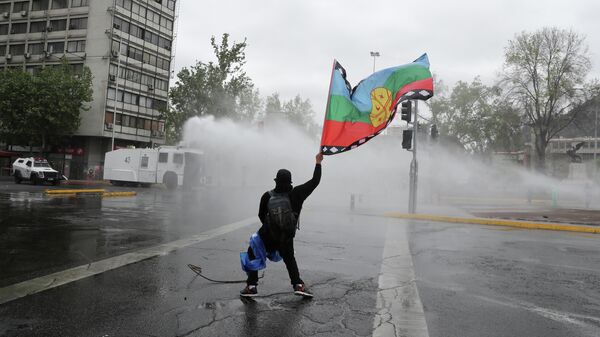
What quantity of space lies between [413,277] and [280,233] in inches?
97.0

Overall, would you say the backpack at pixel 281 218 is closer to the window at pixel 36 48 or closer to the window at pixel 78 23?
the window at pixel 78 23

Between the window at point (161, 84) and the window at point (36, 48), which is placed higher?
the window at point (36, 48)

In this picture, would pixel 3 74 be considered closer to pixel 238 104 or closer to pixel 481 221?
pixel 238 104

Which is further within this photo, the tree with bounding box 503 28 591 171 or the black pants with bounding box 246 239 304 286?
the tree with bounding box 503 28 591 171

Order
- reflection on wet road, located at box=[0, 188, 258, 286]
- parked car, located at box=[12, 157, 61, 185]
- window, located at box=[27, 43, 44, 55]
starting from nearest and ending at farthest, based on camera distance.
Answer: reflection on wet road, located at box=[0, 188, 258, 286], parked car, located at box=[12, 157, 61, 185], window, located at box=[27, 43, 44, 55]

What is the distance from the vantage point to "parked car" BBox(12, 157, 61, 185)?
2758 cm

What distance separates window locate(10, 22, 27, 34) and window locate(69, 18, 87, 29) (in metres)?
6.87

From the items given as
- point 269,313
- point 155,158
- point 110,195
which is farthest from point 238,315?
point 155,158

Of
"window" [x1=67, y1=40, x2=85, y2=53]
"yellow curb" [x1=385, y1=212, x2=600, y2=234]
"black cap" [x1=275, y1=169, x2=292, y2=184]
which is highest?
"window" [x1=67, y1=40, x2=85, y2=53]

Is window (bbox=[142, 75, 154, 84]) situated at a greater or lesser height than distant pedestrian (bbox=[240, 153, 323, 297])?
greater

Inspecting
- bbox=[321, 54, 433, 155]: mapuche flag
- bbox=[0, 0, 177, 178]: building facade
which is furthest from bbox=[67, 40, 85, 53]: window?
bbox=[321, 54, 433, 155]: mapuche flag

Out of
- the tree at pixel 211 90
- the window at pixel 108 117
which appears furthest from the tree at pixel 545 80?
the window at pixel 108 117

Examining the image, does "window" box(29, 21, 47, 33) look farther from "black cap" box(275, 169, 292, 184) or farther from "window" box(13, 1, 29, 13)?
"black cap" box(275, 169, 292, 184)

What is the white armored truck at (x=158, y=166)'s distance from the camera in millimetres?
28875
